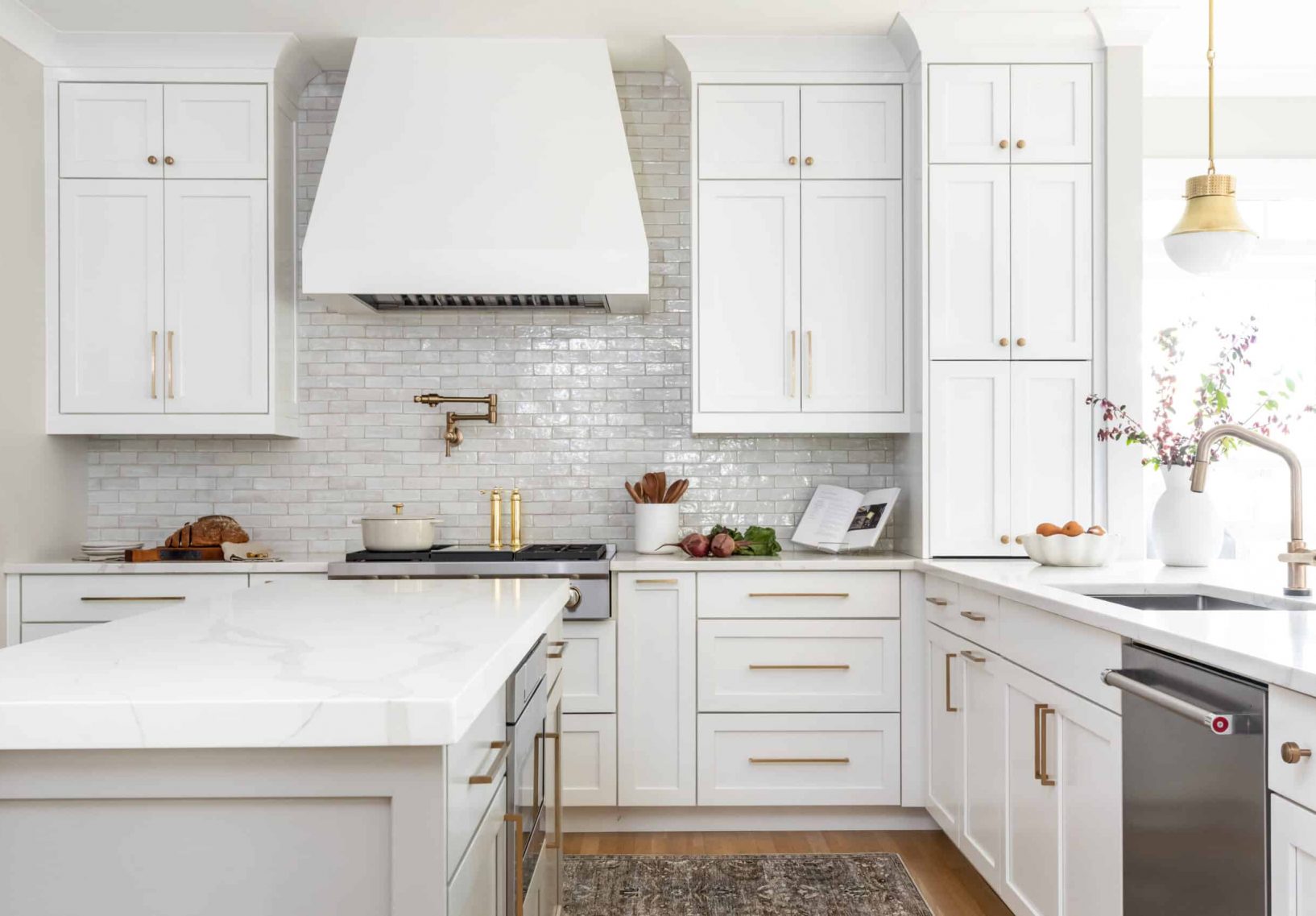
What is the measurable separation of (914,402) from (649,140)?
4.75 ft

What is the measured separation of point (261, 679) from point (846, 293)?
9.21 ft

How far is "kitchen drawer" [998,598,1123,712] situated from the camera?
1.94 metres

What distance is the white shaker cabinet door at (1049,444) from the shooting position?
134 inches

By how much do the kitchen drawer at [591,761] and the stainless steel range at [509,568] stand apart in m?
0.36

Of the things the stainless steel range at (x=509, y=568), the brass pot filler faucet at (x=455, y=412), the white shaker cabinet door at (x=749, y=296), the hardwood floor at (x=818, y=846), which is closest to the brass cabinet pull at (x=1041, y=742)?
the hardwood floor at (x=818, y=846)

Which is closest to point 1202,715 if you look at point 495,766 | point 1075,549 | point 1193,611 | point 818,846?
point 1193,611

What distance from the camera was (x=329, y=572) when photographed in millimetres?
3367

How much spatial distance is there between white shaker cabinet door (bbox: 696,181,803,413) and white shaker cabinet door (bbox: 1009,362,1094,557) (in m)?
0.77

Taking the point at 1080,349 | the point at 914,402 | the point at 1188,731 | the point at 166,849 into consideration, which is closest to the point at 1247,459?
the point at 1080,349

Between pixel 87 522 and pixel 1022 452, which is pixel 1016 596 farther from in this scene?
pixel 87 522

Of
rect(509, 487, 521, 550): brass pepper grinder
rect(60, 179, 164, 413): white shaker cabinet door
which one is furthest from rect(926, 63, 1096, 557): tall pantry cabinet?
rect(60, 179, 164, 413): white shaker cabinet door

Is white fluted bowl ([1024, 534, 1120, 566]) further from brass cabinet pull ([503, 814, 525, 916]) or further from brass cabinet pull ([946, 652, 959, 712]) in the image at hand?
brass cabinet pull ([503, 814, 525, 916])

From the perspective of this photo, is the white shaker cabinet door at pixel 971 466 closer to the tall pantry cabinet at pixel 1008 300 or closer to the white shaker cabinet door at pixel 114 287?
the tall pantry cabinet at pixel 1008 300

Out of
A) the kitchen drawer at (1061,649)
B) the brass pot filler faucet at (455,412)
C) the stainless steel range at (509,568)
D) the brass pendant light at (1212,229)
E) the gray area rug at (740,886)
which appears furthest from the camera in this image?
the brass pot filler faucet at (455,412)
